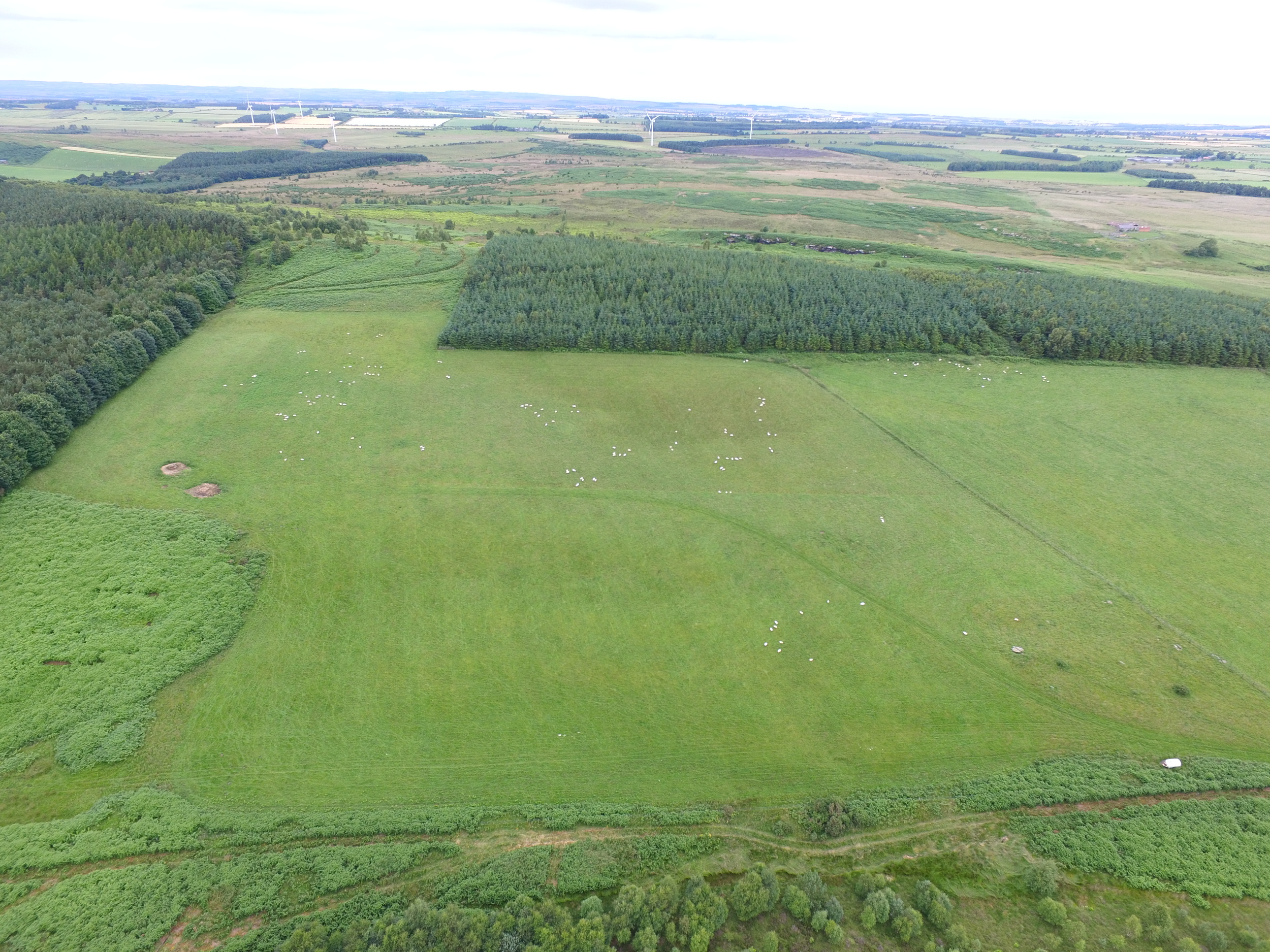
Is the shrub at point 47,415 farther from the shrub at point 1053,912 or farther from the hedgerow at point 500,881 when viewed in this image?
the shrub at point 1053,912

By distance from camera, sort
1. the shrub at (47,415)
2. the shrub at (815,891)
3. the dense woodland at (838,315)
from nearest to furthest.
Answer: the shrub at (815,891) → the shrub at (47,415) → the dense woodland at (838,315)

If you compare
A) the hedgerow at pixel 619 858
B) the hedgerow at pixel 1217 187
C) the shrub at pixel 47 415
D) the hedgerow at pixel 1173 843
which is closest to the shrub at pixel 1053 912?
the hedgerow at pixel 1173 843

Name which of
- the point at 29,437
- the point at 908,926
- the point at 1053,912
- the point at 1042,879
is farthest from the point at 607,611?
the point at 29,437

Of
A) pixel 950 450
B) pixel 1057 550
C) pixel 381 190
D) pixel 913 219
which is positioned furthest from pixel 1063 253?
pixel 381 190

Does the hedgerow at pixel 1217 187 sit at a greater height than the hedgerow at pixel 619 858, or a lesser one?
greater

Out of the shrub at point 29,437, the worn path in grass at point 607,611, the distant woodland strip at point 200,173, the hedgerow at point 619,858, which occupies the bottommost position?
the hedgerow at point 619,858

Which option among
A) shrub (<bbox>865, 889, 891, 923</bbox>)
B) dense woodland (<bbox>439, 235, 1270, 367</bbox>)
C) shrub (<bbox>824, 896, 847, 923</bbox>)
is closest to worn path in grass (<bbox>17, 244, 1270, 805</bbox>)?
shrub (<bbox>824, 896, 847, 923</bbox>)

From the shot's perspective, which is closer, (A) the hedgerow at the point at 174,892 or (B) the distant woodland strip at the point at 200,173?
(A) the hedgerow at the point at 174,892
